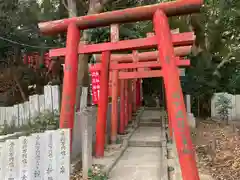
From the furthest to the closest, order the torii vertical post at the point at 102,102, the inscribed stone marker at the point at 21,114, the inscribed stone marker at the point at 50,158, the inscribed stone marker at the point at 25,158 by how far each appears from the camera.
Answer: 1. the torii vertical post at the point at 102,102
2. the inscribed stone marker at the point at 21,114
3. the inscribed stone marker at the point at 50,158
4. the inscribed stone marker at the point at 25,158

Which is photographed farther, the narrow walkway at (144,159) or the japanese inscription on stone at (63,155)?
the narrow walkway at (144,159)

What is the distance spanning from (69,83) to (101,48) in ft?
3.24

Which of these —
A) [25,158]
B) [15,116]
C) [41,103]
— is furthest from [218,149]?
[25,158]

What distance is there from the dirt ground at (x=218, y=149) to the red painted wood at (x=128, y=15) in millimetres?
3954

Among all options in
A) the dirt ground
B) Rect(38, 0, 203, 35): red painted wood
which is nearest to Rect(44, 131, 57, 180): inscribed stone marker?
Rect(38, 0, 203, 35): red painted wood

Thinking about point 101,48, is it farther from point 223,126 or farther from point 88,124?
point 223,126

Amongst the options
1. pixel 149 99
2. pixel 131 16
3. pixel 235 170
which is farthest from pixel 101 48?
pixel 149 99

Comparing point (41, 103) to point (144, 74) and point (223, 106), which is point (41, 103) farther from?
point (223, 106)

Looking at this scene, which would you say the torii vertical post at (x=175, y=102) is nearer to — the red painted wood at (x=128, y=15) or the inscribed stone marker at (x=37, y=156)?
the red painted wood at (x=128, y=15)

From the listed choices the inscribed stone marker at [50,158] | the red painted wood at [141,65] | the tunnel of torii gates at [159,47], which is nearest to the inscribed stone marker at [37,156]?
the inscribed stone marker at [50,158]

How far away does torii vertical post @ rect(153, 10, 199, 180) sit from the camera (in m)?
5.48

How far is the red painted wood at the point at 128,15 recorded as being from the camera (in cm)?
618

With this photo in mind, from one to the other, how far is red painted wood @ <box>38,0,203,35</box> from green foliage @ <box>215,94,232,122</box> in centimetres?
1134

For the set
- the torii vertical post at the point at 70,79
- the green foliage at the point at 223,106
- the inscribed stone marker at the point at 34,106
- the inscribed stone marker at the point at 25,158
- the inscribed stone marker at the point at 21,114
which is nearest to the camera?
the inscribed stone marker at the point at 25,158
